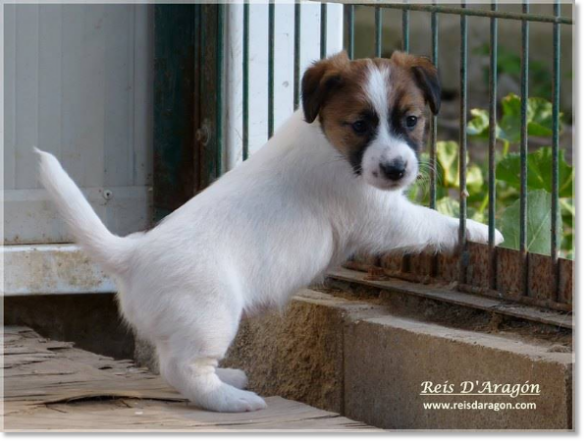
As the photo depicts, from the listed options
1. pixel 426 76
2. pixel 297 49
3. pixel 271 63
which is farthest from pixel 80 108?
pixel 426 76

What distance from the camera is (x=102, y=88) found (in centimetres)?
681

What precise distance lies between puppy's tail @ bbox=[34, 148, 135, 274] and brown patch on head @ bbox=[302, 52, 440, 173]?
3.20 ft

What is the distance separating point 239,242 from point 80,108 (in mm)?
2377

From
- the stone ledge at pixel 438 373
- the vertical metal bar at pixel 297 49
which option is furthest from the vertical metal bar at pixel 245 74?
the stone ledge at pixel 438 373

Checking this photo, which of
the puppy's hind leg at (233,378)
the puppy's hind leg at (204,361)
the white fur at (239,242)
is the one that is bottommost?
the puppy's hind leg at (233,378)

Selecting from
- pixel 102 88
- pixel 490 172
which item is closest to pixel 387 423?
pixel 490 172

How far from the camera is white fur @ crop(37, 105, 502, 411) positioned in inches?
179

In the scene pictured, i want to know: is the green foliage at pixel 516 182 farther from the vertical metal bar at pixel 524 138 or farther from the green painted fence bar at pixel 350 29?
the green painted fence bar at pixel 350 29

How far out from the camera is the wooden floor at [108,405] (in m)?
4.46

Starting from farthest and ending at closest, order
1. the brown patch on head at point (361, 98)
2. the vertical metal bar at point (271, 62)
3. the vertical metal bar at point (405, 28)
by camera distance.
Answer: the vertical metal bar at point (271, 62), the vertical metal bar at point (405, 28), the brown patch on head at point (361, 98)

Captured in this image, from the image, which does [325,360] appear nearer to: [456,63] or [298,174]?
[298,174]

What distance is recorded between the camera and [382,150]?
4617 mm

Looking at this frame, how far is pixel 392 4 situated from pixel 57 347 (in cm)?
256

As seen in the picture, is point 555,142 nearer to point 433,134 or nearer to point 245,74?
point 433,134
